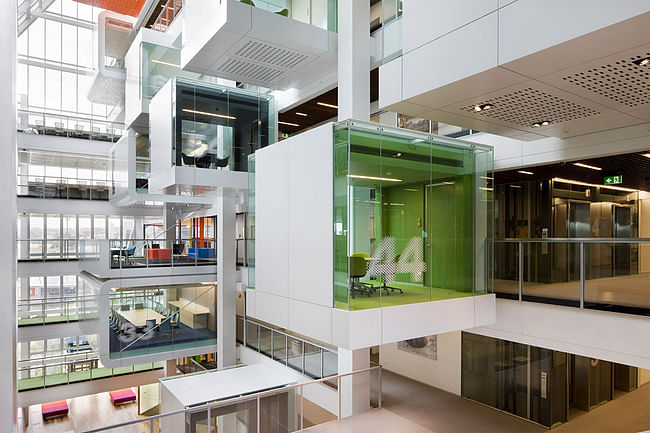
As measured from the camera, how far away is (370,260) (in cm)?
660

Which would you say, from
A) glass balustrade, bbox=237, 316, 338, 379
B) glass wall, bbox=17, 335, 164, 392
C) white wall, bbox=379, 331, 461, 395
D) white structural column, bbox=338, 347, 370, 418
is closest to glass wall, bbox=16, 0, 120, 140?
glass wall, bbox=17, 335, 164, 392

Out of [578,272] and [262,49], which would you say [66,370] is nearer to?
[262,49]

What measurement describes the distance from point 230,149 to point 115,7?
45.0 feet

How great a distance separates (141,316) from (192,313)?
167cm

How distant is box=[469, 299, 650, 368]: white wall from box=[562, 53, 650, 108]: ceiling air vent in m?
2.87

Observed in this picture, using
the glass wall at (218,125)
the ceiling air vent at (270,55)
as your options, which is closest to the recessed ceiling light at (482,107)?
the ceiling air vent at (270,55)

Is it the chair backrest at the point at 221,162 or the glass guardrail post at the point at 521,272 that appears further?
the chair backrest at the point at 221,162

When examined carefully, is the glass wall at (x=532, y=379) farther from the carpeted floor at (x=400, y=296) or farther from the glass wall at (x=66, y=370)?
the glass wall at (x=66, y=370)

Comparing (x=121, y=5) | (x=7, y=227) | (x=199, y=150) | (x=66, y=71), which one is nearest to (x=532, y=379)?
(x=199, y=150)

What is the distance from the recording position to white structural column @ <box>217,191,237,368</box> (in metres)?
15.4

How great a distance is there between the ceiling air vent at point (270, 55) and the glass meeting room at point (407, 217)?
156 inches

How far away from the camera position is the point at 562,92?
212 inches

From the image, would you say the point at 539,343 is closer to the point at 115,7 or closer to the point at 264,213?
the point at 264,213

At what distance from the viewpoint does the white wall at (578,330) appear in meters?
5.92
